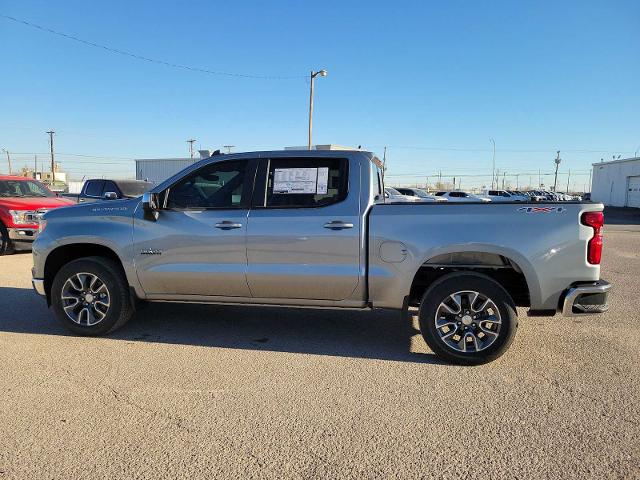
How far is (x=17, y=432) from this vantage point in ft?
10.4

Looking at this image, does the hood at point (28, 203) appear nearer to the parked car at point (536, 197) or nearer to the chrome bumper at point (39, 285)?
the chrome bumper at point (39, 285)

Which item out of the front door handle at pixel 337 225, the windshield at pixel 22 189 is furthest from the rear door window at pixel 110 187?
the front door handle at pixel 337 225

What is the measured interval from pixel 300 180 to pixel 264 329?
5.71ft

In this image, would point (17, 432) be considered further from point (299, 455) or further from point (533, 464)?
point (533, 464)

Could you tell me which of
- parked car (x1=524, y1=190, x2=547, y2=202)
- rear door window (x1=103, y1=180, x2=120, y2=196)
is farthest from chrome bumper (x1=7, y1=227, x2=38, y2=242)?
parked car (x1=524, y1=190, x2=547, y2=202)

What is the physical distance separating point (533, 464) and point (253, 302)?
286 cm

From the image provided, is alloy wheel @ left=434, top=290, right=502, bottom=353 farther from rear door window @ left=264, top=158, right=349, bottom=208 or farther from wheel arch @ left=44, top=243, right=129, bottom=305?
wheel arch @ left=44, top=243, right=129, bottom=305

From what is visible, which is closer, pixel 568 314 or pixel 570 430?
pixel 570 430

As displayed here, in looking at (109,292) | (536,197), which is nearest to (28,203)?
(109,292)

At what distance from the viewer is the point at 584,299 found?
4.24 m

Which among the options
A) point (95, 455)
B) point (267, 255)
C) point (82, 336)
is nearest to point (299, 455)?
point (95, 455)

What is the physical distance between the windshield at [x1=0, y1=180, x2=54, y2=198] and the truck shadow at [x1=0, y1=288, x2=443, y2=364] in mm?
6411

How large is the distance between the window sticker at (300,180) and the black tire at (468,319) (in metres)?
1.42

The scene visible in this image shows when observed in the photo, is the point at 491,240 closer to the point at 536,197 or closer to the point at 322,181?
the point at 322,181
